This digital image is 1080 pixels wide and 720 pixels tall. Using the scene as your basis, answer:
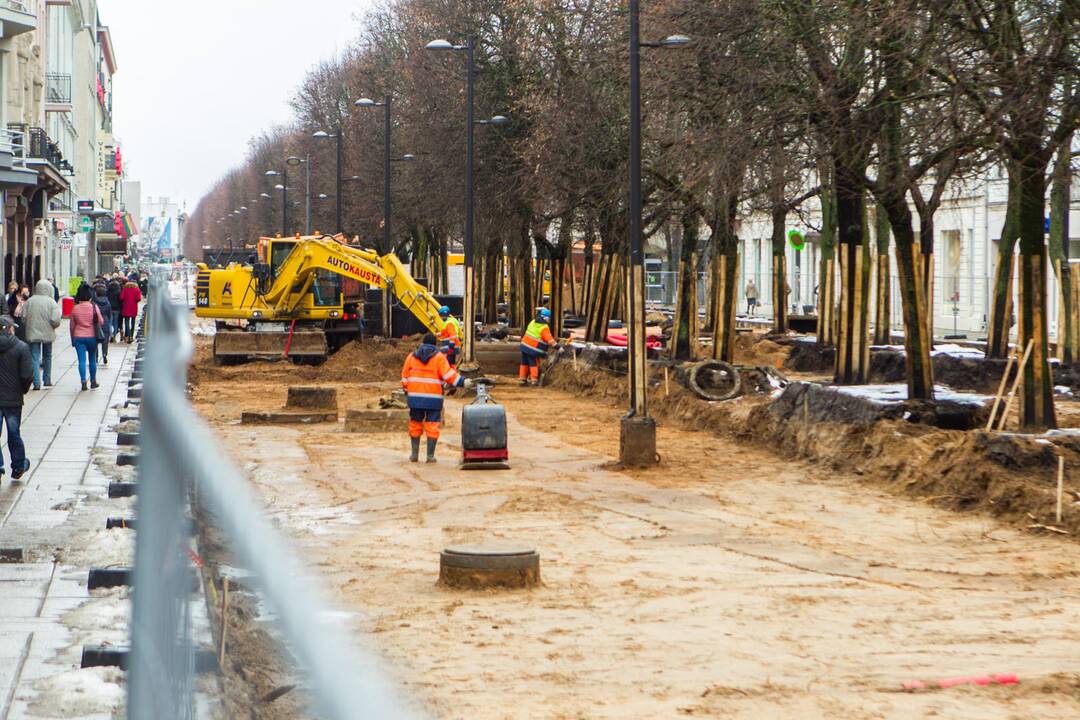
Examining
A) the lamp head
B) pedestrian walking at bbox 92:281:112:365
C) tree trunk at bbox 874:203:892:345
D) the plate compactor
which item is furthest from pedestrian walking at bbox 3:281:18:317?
tree trunk at bbox 874:203:892:345

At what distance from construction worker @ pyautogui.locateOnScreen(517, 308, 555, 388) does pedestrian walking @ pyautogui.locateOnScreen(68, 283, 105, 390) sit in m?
9.45

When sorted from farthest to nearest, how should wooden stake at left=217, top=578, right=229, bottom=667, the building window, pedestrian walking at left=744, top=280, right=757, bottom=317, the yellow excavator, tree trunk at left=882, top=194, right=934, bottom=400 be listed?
pedestrian walking at left=744, top=280, right=757, bottom=317 → the building window → the yellow excavator → tree trunk at left=882, top=194, right=934, bottom=400 → wooden stake at left=217, top=578, right=229, bottom=667

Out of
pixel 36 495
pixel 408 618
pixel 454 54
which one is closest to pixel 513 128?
pixel 454 54

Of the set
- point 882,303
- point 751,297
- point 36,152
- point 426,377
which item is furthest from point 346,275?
point 751,297

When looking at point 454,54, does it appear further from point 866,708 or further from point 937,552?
point 866,708

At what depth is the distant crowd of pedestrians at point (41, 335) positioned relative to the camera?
15078 millimetres

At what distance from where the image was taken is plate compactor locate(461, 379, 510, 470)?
63.4 ft

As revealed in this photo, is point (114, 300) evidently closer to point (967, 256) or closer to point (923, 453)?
point (967, 256)

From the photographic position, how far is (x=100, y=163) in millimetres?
114312

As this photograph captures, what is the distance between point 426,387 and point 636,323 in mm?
2937

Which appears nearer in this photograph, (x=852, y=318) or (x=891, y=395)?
(x=891, y=395)

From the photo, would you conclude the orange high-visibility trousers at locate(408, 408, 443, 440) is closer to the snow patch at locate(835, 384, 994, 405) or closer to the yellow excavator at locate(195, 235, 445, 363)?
the snow patch at locate(835, 384, 994, 405)

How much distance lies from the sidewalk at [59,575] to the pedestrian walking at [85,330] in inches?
206

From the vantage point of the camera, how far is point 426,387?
64.2 ft
